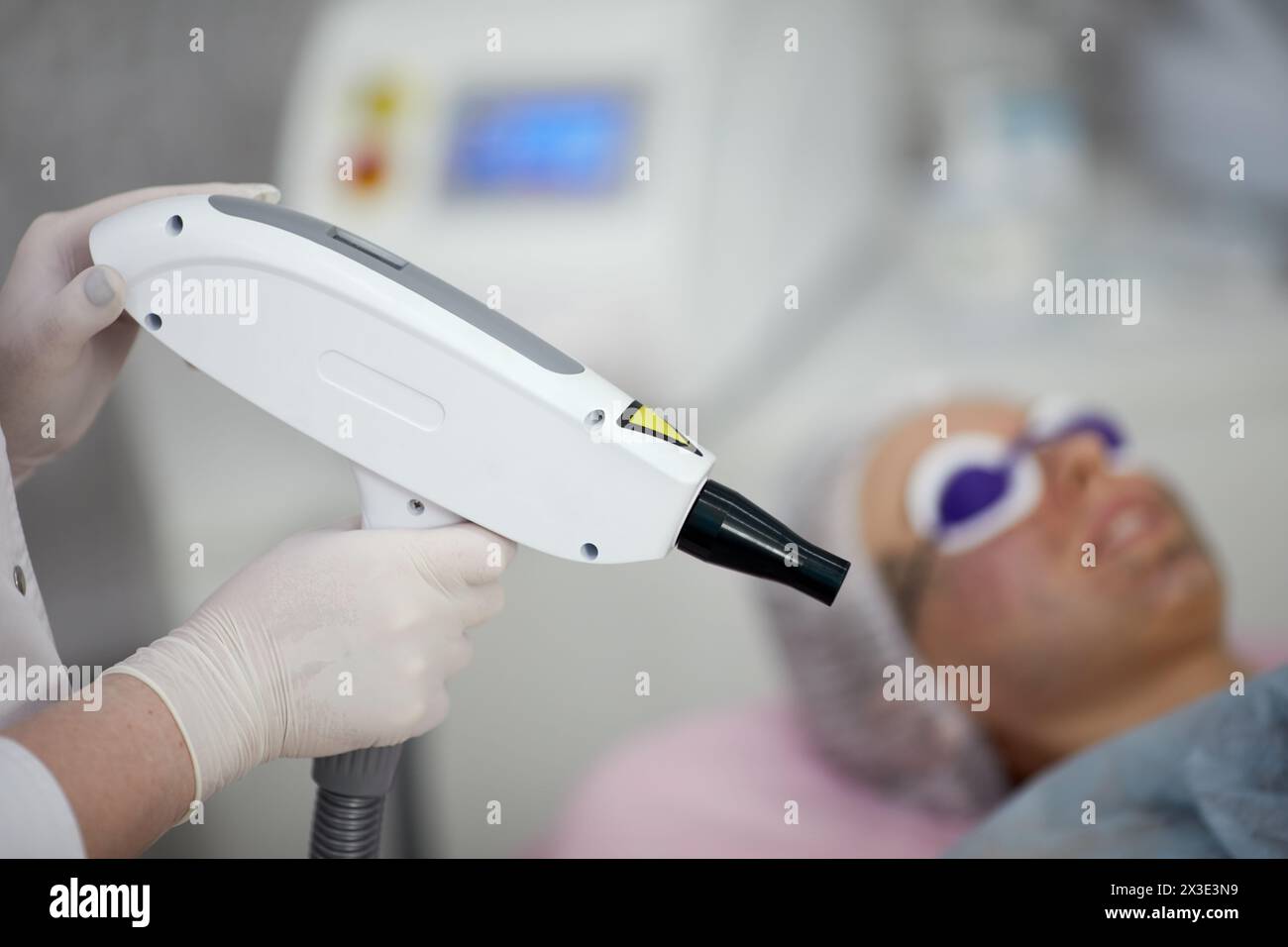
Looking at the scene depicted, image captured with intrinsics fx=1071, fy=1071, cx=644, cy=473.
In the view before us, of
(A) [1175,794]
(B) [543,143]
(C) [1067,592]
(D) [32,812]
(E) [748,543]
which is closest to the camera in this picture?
(D) [32,812]

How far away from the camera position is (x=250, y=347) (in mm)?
685

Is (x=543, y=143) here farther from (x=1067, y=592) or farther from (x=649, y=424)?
(x=649, y=424)

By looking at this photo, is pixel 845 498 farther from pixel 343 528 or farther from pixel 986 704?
pixel 343 528

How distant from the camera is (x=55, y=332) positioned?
749 millimetres

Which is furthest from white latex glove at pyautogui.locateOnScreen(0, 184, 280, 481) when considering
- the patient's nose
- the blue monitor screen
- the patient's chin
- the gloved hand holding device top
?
the patient's chin

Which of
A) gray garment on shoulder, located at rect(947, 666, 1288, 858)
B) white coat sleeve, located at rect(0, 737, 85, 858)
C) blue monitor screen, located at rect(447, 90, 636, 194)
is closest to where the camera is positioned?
white coat sleeve, located at rect(0, 737, 85, 858)

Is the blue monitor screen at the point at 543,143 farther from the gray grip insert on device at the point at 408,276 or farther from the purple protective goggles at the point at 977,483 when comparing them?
the gray grip insert on device at the point at 408,276

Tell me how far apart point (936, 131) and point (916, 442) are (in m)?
0.65

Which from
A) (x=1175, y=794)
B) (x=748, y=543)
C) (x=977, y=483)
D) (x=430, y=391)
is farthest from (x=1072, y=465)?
(x=430, y=391)

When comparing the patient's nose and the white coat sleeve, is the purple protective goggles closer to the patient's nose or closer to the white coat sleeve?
the patient's nose

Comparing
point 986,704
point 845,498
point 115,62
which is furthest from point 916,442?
point 115,62

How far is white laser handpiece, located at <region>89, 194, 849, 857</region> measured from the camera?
66cm

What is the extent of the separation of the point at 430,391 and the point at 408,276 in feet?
0.25

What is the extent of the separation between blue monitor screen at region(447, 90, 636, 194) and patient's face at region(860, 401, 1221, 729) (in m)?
0.71
